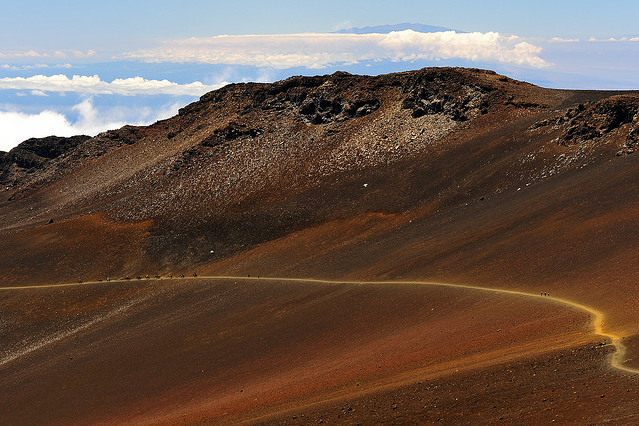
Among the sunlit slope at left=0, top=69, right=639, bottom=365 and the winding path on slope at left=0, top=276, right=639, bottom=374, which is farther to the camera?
the sunlit slope at left=0, top=69, right=639, bottom=365

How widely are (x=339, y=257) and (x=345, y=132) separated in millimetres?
30398

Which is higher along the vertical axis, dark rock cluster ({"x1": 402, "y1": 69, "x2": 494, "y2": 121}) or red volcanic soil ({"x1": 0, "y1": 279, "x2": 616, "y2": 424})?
dark rock cluster ({"x1": 402, "y1": 69, "x2": 494, "y2": 121})

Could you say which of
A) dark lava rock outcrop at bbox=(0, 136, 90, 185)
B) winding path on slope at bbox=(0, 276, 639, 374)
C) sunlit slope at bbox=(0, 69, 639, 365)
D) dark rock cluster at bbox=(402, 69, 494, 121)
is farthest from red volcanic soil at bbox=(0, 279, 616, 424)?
dark lava rock outcrop at bbox=(0, 136, 90, 185)

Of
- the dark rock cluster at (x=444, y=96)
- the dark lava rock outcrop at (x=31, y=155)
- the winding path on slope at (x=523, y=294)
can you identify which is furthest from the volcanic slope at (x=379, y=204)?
the dark lava rock outcrop at (x=31, y=155)

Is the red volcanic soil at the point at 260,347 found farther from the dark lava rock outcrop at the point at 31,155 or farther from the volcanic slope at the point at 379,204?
the dark lava rock outcrop at the point at 31,155

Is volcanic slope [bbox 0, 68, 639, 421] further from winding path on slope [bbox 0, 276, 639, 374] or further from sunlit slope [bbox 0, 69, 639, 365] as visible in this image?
winding path on slope [bbox 0, 276, 639, 374]

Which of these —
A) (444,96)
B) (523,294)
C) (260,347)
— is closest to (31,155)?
(444,96)

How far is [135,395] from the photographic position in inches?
1276

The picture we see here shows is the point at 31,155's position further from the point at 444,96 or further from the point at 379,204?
the point at 379,204

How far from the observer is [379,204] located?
59.8 metres

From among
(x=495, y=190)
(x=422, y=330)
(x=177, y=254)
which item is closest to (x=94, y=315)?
(x=177, y=254)

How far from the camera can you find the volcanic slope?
111 feet

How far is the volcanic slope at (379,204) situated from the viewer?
111 ft

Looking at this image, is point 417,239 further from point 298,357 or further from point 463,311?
point 298,357
